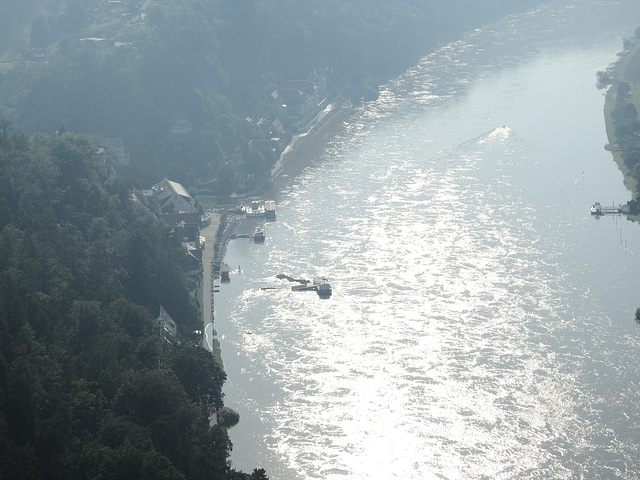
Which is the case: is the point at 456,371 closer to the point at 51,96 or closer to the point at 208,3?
the point at 51,96

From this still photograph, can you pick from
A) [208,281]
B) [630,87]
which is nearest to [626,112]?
[630,87]

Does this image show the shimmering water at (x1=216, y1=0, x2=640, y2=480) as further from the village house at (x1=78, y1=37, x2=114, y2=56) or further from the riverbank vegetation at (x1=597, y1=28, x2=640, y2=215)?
the village house at (x1=78, y1=37, x2=114, y2=56)

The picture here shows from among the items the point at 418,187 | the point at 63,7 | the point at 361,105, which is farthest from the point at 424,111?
the point at 63,7

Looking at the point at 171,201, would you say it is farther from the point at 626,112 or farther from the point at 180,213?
the point at 626,112

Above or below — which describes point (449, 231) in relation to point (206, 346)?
above

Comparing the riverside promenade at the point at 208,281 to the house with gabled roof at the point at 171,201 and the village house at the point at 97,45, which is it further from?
the village house at the point at 97,45

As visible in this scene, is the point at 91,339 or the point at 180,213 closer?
the point at 91,339

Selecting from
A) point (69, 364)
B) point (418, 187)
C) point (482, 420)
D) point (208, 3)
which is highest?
point (208, 3)
